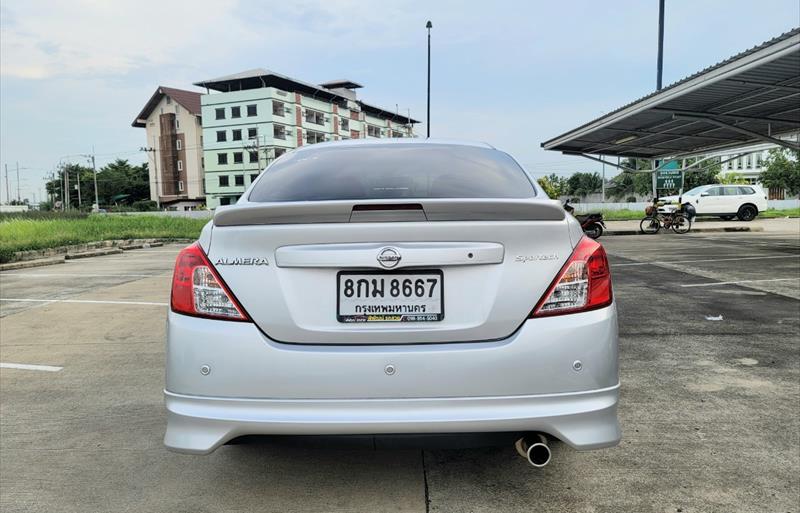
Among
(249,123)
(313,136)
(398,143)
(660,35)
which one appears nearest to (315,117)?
(313,136)

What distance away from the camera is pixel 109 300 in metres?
7.88

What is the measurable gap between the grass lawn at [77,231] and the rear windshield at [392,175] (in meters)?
12.8

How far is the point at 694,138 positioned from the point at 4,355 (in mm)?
21678

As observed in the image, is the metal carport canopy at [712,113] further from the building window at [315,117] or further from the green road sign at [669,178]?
the building window at [315,117]

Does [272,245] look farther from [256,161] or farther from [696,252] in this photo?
[256,161]

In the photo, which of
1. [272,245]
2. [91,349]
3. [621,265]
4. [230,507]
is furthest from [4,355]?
[621,265]

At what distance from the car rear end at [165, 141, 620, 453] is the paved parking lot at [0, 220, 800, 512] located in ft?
0.94

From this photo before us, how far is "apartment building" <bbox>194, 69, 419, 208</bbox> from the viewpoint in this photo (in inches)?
2425

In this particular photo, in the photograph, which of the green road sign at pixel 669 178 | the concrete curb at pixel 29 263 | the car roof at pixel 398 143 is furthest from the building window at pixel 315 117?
the car roof at pixel 398 143

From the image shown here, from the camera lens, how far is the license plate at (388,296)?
213cm

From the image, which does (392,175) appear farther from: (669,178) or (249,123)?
(249,123)

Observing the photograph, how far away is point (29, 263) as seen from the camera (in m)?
12.9

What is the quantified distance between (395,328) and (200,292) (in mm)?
743

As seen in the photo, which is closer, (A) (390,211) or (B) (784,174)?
(A) (390,211)
